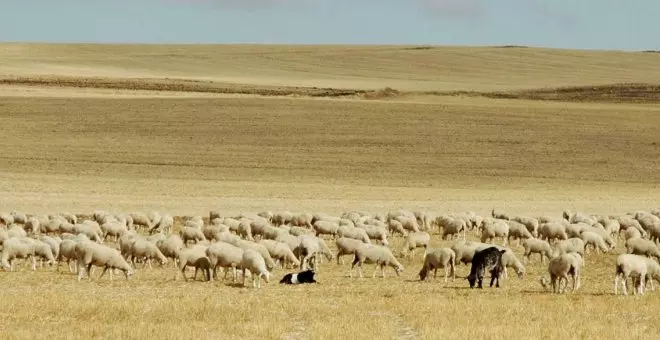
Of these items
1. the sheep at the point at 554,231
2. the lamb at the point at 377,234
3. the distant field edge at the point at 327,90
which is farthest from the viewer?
the distant field edge at the point at 327,90

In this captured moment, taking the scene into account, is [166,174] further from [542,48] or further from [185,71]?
[542,48]

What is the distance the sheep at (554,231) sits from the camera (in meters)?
33.4

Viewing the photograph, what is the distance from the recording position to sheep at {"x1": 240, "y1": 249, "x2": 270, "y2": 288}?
23.8 metres

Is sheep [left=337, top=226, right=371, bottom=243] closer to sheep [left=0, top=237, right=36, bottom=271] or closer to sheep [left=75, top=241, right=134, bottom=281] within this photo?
sheep [left=75, top=241, right=134, bottom=281]

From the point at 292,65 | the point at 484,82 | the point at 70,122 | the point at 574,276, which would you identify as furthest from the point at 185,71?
the point at 574,276

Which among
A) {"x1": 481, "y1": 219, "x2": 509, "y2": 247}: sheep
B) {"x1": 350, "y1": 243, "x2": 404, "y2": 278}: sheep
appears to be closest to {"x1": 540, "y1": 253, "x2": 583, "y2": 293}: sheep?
{"x1": 350, "y1": 243, "x2": 404, "y2": 278}: sheep

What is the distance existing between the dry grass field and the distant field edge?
0.37m

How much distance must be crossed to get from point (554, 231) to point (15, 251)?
15043mm

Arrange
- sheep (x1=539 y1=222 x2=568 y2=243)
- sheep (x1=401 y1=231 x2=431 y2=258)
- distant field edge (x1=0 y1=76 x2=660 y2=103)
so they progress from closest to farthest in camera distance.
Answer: sheep (x1=401 y1=231 x2=431 y2=258)
sheep (x1=539 y1=222 x2=568 y2=243)
distant field edge (x1=0 y1=76 x2=660 y2=103)

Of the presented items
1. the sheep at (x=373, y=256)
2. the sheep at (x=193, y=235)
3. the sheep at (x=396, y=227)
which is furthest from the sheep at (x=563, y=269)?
the sheep at (x=396, y=227)

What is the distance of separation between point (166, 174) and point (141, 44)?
268 ft

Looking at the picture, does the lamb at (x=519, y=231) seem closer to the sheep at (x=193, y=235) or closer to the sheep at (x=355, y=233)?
the sheep at (x=355, y=233)

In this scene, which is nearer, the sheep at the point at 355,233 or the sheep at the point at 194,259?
the sheep at the point at 194,259

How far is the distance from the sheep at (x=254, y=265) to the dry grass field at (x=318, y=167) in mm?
622
